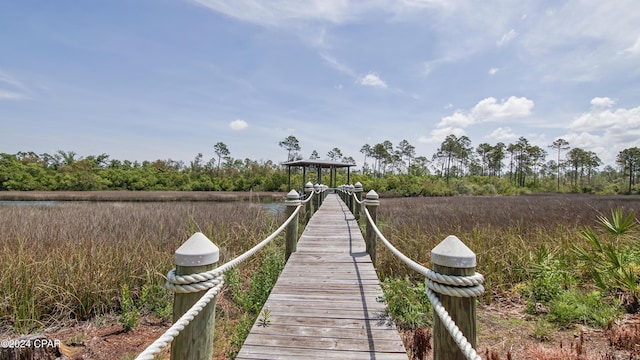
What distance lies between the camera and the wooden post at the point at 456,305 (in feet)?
4.30

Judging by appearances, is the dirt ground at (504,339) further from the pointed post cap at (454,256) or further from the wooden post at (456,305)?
the pointed post cap at (454,256)

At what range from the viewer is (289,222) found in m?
4.53

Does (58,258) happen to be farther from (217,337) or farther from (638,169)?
(638,169)

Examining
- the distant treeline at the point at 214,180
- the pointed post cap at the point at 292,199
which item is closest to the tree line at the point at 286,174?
the distant treeline at the point at 214,180

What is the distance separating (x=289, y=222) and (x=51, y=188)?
53.0 metres

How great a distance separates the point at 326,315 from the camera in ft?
9.05

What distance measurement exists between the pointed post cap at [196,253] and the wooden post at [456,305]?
1.13 metres

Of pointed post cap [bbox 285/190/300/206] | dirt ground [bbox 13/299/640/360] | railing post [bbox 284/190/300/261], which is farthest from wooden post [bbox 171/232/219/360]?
pointed post cap [bbox 285/190/300/206]

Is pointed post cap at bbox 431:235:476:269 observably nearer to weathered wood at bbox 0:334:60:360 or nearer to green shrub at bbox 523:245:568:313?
weathered wood at bbox 0:334:60:360

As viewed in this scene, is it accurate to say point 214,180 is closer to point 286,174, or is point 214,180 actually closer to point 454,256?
point 286,174

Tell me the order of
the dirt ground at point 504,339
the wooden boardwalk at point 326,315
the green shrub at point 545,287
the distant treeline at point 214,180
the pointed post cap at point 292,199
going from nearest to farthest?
the wooden boardwalk at point 326,315, the dirt ground at point 504,339, the green shrub at point 545,287, the pointed post cap at point 292,199, the distant treeline at point 214,180

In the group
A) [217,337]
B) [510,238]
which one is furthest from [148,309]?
[510,238]

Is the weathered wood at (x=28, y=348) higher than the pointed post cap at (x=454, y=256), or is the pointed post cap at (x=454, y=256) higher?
the pointed post cap at (x=454, y=256)

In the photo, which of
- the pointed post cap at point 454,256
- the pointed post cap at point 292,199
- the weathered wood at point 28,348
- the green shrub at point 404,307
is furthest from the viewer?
the pointed post cap at point 292,199
